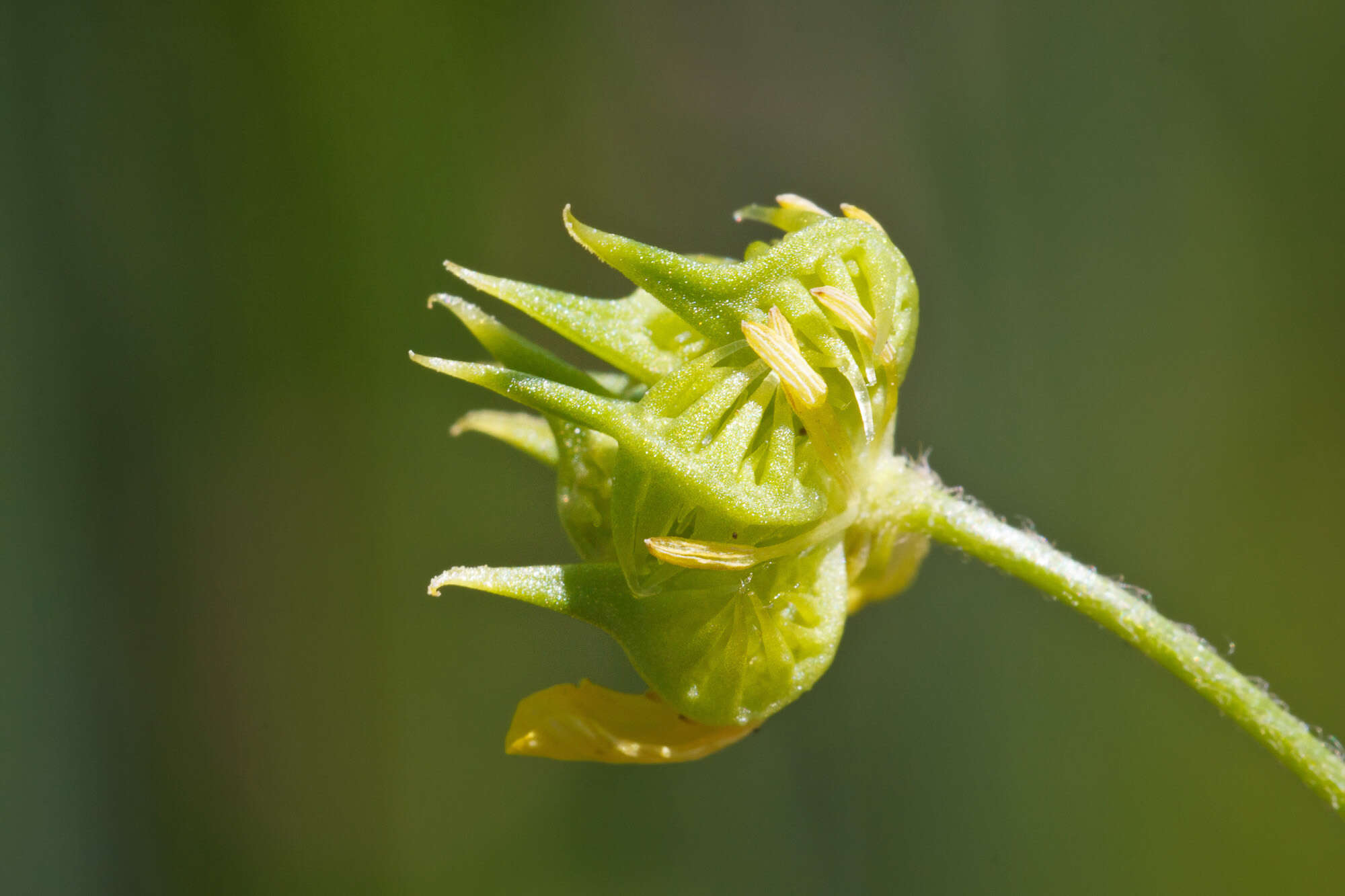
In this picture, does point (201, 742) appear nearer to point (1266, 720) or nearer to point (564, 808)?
point (564, 808)

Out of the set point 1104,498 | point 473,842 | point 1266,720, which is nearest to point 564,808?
point 473,842

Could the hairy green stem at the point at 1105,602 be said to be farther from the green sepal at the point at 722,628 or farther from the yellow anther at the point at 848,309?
the yellow anther at the point at 848,309

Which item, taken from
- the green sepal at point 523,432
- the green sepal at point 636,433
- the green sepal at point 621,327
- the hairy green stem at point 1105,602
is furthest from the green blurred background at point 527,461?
the green sepal at point 636,433

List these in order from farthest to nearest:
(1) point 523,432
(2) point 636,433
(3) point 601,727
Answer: (1) point 523,432, (3) point 601,727, (2) point 636,433

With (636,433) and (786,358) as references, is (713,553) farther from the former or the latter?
(786,358)

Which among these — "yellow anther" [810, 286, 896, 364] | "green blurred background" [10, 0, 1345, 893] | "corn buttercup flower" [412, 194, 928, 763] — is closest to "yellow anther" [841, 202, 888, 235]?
"corn buttercup flower" [412, 194, 928, 763]

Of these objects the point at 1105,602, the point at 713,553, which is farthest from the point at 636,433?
the point at 1105,602

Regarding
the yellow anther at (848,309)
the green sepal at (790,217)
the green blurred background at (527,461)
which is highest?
the green sepal at (790,217)
